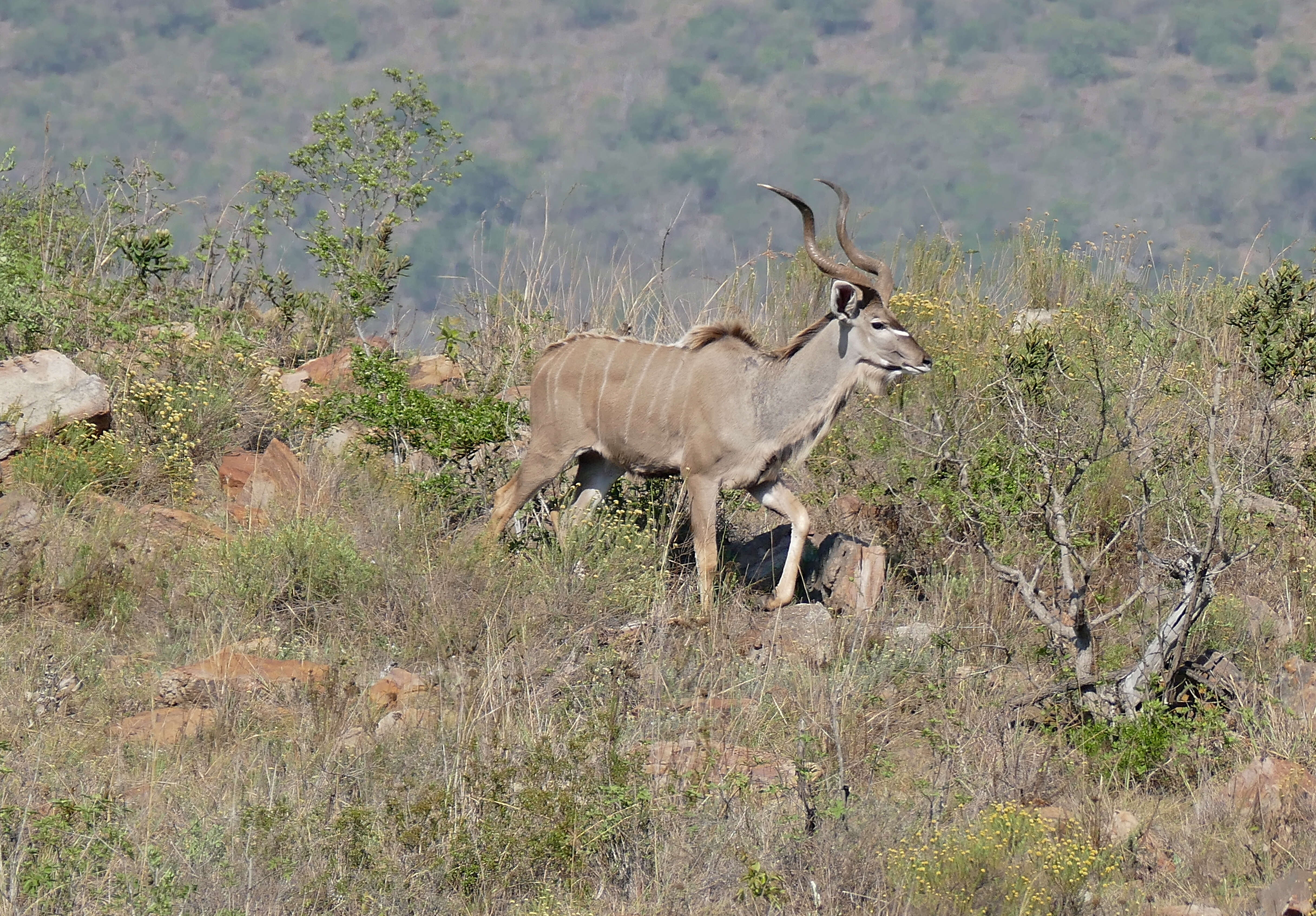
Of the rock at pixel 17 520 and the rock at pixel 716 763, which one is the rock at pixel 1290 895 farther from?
the rock at pixel 17 520

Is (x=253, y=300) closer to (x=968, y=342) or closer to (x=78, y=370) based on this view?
(x=78, y=370)

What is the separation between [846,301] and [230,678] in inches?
180

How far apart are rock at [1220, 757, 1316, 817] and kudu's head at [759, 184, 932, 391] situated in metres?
3.72

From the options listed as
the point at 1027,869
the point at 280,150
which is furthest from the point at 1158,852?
the point at 280,150

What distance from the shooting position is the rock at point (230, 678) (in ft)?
23.3

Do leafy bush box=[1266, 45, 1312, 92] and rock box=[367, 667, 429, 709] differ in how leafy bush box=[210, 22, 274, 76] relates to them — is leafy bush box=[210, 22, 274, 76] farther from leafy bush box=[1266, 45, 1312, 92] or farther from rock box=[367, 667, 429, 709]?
rock box=[367, 667, 429, 709]

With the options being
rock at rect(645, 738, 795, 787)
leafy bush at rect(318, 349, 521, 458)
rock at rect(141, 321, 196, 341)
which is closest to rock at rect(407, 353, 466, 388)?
leafy bush at rect(318, 349, 521, 458)

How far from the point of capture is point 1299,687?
7.67m

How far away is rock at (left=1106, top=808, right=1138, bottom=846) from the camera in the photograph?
5.91 m

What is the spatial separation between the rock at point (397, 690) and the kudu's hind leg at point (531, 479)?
2.25m

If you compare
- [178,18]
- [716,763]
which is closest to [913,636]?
[716,763]

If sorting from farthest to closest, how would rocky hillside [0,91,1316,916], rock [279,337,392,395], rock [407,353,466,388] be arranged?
rock [407,353,466,388]
rock [279,337,392,395]
rocky hillside [0,91,1316,916]

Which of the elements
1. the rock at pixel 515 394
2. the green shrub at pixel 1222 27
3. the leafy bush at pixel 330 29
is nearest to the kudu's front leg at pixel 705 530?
the rock at pixel 515 394

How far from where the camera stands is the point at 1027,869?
17.3 ft
